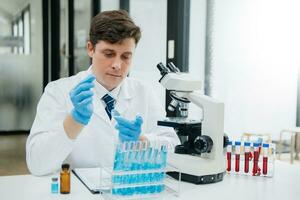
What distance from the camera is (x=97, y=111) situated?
1.61 metres

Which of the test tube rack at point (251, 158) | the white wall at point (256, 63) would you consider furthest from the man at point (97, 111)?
the white wall at point (256, 63)

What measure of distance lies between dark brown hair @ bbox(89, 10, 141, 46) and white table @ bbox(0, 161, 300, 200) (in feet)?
1.76

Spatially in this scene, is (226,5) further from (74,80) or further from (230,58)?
(74,80)

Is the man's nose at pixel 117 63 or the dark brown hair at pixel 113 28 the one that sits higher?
the dark brown hair at pixel 113 28

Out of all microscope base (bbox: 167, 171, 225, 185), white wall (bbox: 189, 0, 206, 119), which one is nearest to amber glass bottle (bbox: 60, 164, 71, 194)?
microscope base (bbox: 167, 171, 225, 185)

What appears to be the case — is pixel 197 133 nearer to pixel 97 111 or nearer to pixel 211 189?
pixel 211 189

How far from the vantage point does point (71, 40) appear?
5.16 metres

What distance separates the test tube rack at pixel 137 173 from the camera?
1088mm

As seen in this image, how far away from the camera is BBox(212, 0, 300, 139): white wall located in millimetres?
3460

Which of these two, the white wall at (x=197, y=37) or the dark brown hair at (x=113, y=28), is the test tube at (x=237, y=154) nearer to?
the dark brown hair at (x=113, y=28)

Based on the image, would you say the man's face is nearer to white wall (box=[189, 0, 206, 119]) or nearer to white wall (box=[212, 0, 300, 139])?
white wall (box=[189, 0, 206, 119])

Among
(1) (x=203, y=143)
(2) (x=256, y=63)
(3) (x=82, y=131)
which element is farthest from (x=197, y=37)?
(1) (x=203, y=143)

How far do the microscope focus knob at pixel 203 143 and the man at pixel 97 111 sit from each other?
0.16 meters

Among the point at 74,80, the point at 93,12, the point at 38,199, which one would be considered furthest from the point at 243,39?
the point at 38,199
